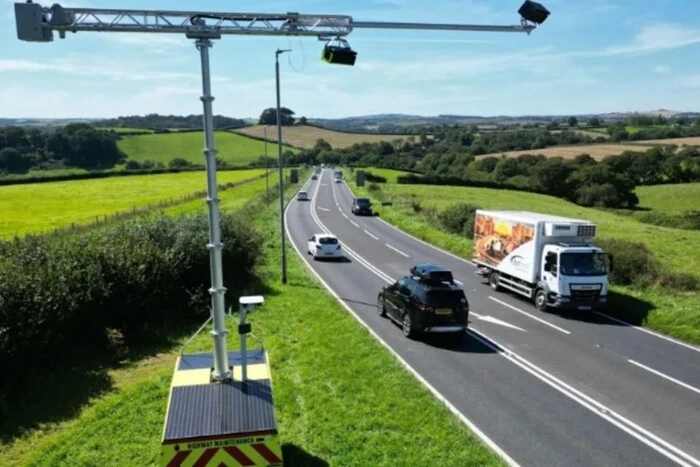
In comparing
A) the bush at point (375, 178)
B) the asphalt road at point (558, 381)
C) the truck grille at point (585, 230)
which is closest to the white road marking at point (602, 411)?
the asphalt road at point (558, 381)

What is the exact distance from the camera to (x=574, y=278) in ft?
64.6

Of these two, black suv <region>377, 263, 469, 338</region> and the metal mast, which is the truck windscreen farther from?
the metal mast

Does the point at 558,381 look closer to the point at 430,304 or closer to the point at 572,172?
the point at 430,304

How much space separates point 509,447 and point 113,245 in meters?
12.1

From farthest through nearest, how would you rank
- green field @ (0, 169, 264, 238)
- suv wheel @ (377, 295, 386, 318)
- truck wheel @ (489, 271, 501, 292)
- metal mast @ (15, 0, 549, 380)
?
green field @ (0, 169, 264, 238), truck wheel @ (489, 271, 501, 292), suv wheel @ (377, 295, 386, 318), metal mast @ (15, 0, 549, 380)

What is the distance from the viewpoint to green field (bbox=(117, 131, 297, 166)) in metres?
117

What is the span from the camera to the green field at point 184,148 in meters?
→ 117

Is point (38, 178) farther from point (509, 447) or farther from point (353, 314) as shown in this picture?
point (509, 447)

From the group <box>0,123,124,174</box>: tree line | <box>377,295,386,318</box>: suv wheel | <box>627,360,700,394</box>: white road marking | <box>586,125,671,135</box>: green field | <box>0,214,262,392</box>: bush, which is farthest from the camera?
<box>586,125,671,135</box>: green field

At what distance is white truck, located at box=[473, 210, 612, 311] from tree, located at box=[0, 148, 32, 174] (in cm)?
9718

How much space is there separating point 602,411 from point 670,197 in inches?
3496

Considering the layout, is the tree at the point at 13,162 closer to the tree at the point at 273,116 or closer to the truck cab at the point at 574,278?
the tree at the point at 273,116

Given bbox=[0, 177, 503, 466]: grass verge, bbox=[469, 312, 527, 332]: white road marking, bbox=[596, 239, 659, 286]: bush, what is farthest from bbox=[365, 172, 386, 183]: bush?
bbox=[0, 177, 503, 466]: grass verge

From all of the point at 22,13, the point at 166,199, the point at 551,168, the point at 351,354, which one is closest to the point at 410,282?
the point at 351,354
